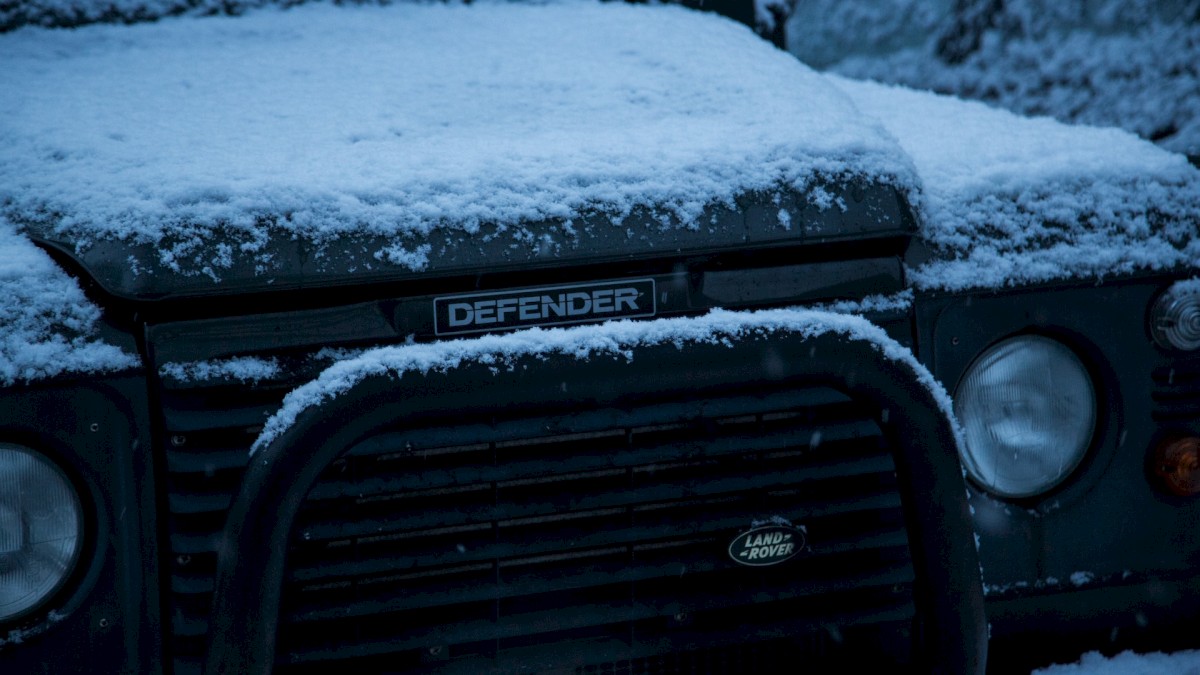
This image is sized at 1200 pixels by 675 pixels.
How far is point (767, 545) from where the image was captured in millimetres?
1556

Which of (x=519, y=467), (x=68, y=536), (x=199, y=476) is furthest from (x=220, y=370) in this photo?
(x=519, y=467)

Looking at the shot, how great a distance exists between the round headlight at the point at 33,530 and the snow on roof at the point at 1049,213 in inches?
47.3

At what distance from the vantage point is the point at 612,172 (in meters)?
1.54

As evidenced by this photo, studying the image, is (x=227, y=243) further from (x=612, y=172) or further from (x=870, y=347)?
(x=870, y=347)

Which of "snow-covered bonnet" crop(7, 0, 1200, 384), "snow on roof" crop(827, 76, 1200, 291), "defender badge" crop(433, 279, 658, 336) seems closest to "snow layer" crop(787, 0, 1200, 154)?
A: "snow-covered bonnet" crop(7, 0, 1200, 384)

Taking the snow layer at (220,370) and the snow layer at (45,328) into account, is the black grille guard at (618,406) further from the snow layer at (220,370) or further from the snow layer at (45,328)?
the snow layer at (45,328)

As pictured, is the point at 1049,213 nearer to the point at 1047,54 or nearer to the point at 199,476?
the point at 199,476

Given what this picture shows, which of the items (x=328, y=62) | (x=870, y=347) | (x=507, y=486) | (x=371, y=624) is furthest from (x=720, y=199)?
(x=328, y=62)

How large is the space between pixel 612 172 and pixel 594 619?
613 millimetres

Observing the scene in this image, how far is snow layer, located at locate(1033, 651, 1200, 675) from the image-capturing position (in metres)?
1.75

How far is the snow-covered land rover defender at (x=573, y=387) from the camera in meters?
1.37

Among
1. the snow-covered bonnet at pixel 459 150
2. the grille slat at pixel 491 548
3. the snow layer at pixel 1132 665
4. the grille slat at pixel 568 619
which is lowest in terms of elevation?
the snow layer at pixel 1132 665

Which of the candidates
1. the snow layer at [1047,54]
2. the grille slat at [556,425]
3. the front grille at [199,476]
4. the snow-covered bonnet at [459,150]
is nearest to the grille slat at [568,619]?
the front grille at [199,476]

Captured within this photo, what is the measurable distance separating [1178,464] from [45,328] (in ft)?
5.52
